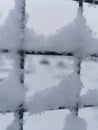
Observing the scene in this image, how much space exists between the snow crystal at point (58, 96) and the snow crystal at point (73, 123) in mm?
69

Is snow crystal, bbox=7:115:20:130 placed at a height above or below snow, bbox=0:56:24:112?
below

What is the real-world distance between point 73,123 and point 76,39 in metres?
0.40

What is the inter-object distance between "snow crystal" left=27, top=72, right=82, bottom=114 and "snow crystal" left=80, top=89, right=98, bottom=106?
0.06 m

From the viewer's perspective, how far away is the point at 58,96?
4.80 ft

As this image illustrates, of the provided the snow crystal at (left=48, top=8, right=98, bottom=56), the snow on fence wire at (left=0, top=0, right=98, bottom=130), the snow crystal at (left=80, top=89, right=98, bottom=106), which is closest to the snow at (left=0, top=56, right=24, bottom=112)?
the snow on fence wire at (left=0, top=0, right=98, bottom=130)

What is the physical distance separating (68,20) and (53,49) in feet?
0.59

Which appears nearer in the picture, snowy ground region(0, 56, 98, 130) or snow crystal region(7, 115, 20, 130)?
snow crystal region(7, 115, 20, 130)

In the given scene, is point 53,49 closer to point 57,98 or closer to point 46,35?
point 46,35

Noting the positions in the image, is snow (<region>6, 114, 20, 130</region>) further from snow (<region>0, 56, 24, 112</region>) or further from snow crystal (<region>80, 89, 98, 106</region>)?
snow crystal (<region>80, 89, 98, 106</region>)

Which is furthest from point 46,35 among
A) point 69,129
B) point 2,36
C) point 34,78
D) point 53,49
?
point 69,129

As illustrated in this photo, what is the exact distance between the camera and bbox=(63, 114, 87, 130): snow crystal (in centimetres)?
154

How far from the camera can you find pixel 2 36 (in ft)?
4.19

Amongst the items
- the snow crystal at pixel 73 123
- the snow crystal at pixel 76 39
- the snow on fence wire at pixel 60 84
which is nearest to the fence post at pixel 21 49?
the snow on fence wire at pixel 60 84

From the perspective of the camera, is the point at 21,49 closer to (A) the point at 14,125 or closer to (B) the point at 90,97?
(A) the point at 14,125
